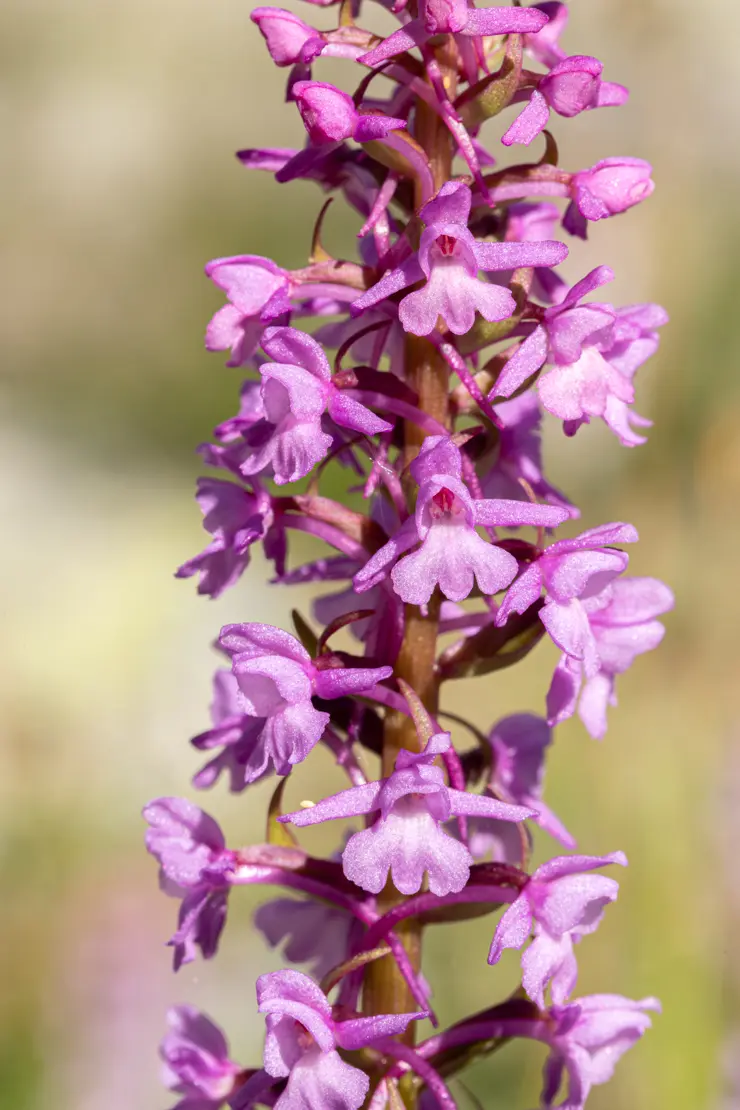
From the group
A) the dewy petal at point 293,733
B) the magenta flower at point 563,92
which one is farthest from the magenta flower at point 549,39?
the dewy petal at point 293,733

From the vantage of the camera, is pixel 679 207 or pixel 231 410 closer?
pixel 679 207

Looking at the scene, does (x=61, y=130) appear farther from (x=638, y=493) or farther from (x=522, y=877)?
(x=522, y=877)

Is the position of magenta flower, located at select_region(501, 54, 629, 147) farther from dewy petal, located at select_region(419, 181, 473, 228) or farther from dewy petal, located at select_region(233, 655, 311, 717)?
dewy petal, located at select_region(233, 655, 311, 717)

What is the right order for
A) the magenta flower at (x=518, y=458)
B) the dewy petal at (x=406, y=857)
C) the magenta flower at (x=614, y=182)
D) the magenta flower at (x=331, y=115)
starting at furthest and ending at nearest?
the magenta flower at (x=518, y=458)
the magenta flower at (x=614, y=182)
the magenta flower at (x=331, y=115)
the dewy petal at (x=406, y=857)

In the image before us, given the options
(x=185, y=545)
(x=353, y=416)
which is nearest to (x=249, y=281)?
(x=353, y=416)

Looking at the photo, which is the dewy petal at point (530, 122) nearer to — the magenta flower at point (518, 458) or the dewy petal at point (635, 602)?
the magenta flower at point (518, 458)

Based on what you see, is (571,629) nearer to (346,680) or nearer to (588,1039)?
(346,680)

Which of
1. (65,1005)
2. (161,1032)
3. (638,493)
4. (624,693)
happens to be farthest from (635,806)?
(65,1005)
